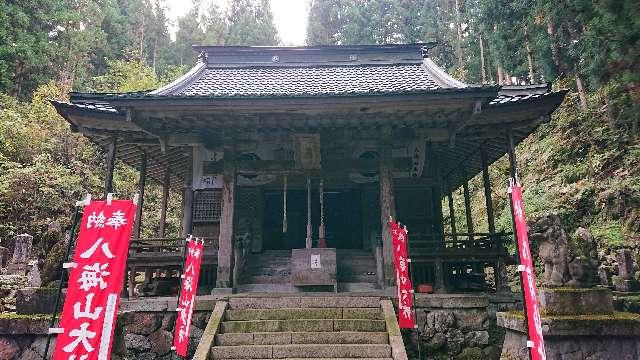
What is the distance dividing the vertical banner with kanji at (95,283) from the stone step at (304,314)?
3604 millimetres

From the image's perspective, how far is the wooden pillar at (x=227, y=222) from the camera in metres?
9.57

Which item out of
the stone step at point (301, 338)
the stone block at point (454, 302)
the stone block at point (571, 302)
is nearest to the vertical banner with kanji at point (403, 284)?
the stone block at point (454, 302)

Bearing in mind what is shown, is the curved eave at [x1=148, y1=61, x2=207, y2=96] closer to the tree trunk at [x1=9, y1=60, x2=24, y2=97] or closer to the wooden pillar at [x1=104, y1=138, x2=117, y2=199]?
the wooden pillar at [x1=104, y1=138, x2=117, y2=199]

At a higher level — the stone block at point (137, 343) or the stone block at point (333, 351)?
the stone block at point (333, 351)

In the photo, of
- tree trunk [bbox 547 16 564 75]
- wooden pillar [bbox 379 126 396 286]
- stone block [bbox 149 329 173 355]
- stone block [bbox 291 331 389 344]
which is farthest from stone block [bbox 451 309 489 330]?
tree trunk [bbox 547 16 564 75]

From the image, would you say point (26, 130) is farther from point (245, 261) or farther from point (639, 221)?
point (639, 221)

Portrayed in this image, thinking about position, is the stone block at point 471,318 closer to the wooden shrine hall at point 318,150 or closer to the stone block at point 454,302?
the stone block at point 454,302

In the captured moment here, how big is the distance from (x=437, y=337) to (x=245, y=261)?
18.4 ft

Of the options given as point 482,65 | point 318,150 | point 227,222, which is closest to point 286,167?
point 318,150

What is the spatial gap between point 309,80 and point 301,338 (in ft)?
27.8

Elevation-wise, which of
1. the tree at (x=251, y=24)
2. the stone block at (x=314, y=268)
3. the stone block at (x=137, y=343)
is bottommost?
the stone block at (x=137, y=343)

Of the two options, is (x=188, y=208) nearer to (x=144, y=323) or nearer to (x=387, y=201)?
(x=144, y=323)

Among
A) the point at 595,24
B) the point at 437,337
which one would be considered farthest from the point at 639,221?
the point at 437,337

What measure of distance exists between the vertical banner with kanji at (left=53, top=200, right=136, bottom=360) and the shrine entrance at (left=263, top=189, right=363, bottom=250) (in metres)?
9.54
